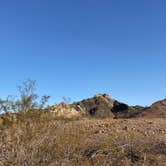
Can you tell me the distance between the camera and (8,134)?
26.0 ft

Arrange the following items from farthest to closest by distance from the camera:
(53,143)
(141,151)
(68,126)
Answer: (141,151)
(68,126)
(53,143)

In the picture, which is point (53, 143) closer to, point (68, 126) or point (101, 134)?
point (68, 126)

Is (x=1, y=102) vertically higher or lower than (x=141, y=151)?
higher

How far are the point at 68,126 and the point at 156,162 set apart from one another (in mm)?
2807

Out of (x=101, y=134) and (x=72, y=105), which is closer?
(x=72, y=105)

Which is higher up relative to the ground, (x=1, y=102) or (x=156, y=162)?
(x=1, y=102)

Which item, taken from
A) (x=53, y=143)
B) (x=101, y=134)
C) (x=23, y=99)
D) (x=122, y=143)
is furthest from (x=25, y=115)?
(x=101, y=134)

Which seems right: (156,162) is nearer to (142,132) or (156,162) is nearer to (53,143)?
(53,143)

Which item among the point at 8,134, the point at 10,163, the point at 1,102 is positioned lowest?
the point at 10,163

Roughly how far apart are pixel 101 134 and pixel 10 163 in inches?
272

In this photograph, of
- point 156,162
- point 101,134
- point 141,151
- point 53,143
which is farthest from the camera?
point 101,134

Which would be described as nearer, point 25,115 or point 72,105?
point 25,115

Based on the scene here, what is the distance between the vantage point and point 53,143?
8.14 meters

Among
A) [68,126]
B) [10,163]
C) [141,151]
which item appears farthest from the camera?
[141,151]
